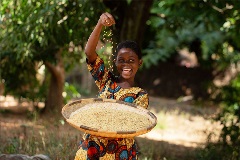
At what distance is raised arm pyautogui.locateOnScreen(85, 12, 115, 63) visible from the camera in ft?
9.52

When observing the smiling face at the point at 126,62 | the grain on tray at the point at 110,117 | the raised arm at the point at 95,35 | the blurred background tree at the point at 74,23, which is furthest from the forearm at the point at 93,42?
the blurred background tree at the point at 74,23

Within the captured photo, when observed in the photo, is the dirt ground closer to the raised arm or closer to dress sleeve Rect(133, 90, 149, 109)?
dress sleeve Rect(133, 90, 149, 109)

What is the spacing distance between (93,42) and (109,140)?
619 mm

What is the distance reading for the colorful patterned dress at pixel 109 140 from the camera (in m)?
2.90

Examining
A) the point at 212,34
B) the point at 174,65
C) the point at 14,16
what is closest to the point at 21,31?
the point at 14,16

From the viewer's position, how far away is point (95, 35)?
298cm

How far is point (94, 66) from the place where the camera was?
3.08 metres

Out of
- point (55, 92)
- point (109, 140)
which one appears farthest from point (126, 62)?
point (55, 92)

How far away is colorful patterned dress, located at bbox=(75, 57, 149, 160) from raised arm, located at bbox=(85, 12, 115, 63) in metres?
0.06

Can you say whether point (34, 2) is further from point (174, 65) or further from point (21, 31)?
point (174, 65)

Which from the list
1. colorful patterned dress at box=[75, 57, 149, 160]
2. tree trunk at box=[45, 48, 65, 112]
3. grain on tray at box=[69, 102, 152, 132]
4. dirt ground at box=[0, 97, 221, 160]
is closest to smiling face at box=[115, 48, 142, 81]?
colorful patterned dress at box=[75, 57, 149, 160]

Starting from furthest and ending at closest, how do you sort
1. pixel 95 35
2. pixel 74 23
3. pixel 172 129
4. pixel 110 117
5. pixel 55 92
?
pixel 172 129 → pixel 55 92 → pixel 74 23 → pixel 95 35 → pixel 110 117

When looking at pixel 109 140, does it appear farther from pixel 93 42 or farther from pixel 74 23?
pixel 74 23

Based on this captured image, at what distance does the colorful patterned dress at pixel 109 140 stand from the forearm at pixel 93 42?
0.06m
